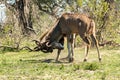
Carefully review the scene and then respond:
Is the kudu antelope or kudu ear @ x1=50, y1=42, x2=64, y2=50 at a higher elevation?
the kudu antelope

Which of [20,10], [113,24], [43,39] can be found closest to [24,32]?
[20,10]

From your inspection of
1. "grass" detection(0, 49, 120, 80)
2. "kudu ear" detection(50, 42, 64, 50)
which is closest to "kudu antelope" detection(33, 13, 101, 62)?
"kudu ear" detection(50, 42, 64, 50)

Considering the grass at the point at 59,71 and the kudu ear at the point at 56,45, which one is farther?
the kudu ear at the point at 56,45

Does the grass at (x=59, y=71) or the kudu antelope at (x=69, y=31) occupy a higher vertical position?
the kudu antelope at (x=69, y=31)

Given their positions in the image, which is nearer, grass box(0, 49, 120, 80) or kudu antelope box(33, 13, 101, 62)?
grass box(0, 49, 120, 80)

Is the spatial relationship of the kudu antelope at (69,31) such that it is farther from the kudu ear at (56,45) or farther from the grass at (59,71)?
the grass at (59,71)

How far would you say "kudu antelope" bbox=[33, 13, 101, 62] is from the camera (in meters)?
12.2

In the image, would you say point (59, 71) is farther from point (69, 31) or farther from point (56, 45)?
point (69, 31)

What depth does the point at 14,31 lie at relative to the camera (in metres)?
17.7

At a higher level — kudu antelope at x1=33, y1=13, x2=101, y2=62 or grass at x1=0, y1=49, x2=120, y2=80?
kudu antelope at x1=33, y1=13, x2=101, y2=62

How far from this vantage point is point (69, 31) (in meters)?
12.4

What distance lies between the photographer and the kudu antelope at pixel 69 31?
12.2m

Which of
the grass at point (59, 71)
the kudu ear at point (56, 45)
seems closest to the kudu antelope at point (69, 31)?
the kudu ear at point (56, 45)

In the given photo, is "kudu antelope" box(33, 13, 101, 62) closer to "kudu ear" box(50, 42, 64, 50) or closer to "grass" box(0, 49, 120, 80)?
"kudu ear" box(50, 42, 64, 50)
